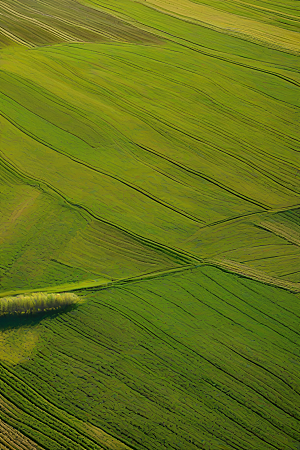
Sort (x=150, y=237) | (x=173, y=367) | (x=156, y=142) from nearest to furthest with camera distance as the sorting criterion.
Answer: (x=173, y=367) → (x=150, y=237) → (x=156, y=142)

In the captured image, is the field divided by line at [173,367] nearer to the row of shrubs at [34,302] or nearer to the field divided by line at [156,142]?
the row of shrubs at [34,302]

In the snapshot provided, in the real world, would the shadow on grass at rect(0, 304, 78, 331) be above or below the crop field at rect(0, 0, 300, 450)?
below

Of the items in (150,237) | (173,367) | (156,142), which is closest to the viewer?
(173,367)

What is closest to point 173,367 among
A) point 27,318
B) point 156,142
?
point 27,318

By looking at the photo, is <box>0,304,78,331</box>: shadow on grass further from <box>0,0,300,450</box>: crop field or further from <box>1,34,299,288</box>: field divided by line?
<box>1,34,299,288</box>: field divided by line

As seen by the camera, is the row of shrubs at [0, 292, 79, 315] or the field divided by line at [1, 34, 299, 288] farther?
the field divided by line at [1, 34, 299, 288]

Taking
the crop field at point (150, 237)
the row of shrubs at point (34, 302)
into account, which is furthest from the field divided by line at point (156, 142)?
the row of shrubs at point (34, 302)

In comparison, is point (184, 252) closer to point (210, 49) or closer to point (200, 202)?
point (200, 202)

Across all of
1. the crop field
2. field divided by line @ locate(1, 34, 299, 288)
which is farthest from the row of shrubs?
field divided by line @ locate(1, 34, 299, 288)

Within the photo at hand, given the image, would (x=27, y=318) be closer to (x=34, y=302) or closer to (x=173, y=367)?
(x=34, y=302)
